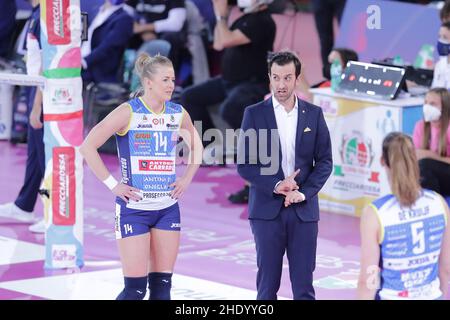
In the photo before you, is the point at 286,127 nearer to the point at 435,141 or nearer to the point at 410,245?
the point at 410,245

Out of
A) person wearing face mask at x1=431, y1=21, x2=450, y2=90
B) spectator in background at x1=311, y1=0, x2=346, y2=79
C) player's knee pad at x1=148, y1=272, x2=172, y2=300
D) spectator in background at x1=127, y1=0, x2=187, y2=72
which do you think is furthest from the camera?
spectator in background at x1=311, y1=0, x2=346, y2=79

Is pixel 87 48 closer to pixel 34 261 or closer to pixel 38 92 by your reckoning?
pixel 38 92

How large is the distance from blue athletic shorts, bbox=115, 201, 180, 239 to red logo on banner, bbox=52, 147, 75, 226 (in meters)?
1.80

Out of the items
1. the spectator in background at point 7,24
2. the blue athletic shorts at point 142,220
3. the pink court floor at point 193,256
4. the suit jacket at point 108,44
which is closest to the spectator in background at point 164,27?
the suit jacket at point 108,44

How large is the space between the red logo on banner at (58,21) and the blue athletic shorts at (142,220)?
6.49ft

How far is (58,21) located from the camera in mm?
7484

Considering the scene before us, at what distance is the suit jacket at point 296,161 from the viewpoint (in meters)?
5.96

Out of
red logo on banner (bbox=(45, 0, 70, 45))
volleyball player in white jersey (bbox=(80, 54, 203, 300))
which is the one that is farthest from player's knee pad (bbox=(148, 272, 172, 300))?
red logo on banner (bbox=(45, 0, 70, 45))

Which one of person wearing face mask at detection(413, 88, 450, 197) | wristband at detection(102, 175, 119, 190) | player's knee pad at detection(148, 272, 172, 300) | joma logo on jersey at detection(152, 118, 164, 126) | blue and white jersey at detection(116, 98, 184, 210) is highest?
joma logo on jersey at detection(152, 118, 164, 126)

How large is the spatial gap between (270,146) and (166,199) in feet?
2.20

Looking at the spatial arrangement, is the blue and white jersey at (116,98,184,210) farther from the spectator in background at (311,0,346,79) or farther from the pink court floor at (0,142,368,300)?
the spectator in background at (311,0,346,79)

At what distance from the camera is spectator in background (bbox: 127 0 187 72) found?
1265 centimetres

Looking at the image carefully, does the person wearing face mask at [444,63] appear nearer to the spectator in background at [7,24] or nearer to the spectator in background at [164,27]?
the spectator in background at [164,27]
